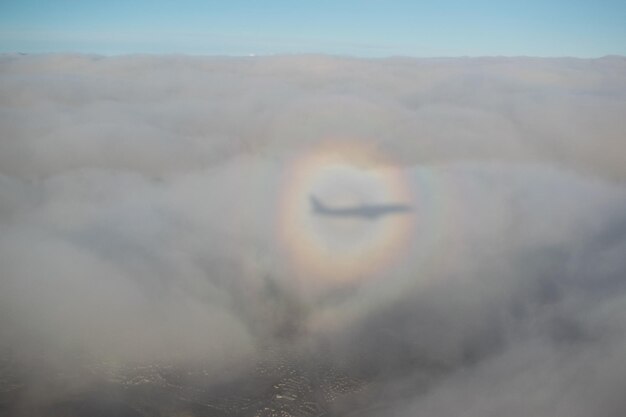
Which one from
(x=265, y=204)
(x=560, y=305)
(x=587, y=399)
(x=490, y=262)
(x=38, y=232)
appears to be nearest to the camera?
(x=587, y=399)

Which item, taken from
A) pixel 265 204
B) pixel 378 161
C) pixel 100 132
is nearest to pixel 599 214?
pixel 378 161

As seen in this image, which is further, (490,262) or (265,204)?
(265,204)

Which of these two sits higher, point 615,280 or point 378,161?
point 378,161

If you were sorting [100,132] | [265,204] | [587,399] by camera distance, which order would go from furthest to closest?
[100,132]
[265,204]
[587,399]

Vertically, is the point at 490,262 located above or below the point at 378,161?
below

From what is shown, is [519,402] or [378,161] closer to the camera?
[519,402]

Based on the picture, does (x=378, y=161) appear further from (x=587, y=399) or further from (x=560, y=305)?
(x=587, y=399)

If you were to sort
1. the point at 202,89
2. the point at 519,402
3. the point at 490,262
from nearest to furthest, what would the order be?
the point at 519,402 → the point at 490,262 → the point at 202,89

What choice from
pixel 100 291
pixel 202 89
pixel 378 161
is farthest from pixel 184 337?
pixel 202 89

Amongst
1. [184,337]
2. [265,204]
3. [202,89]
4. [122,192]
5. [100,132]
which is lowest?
[184,337]
